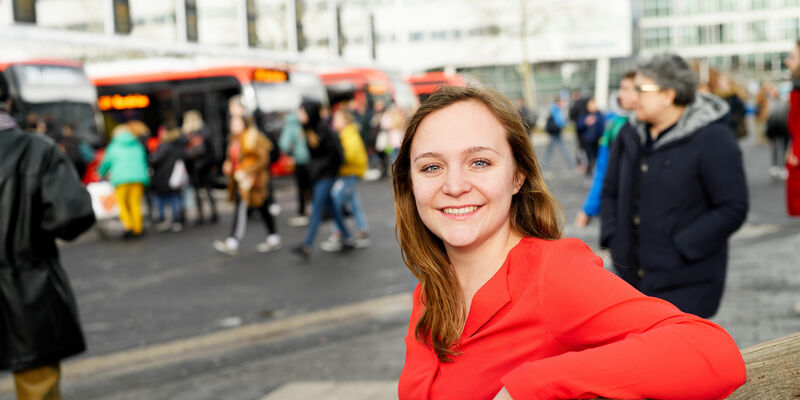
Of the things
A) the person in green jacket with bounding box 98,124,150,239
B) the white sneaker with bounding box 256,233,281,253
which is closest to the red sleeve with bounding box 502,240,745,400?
the white sneaker with bounding box 256,233,281,253

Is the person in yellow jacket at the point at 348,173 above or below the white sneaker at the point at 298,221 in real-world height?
above

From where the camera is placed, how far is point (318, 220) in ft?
34.7

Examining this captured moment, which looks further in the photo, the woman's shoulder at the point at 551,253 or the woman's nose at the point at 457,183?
the woman's nose at the point at 457,183

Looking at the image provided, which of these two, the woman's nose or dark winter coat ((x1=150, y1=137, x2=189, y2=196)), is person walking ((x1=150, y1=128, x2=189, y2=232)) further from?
the woman's nose

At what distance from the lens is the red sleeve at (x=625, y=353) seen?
1.28 meters

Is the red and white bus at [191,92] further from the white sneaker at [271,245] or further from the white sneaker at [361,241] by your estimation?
the white sneaker at [361,241]

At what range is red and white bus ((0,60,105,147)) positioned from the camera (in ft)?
62.4

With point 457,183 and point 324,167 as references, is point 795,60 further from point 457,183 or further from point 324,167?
point 324,167

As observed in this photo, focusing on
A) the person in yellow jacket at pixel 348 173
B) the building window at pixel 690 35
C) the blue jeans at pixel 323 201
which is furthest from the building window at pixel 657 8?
the blue jeans at pixel 323 201

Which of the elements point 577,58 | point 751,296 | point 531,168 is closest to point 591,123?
point 751,296

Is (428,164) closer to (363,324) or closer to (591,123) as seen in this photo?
(363,324)

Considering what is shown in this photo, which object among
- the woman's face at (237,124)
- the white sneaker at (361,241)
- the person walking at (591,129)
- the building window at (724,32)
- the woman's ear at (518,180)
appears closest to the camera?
Answer: the woman's ear at (518,180)

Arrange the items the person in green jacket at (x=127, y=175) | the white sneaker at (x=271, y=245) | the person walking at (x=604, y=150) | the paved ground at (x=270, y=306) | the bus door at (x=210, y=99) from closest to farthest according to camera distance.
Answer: the person walking at (x=604, y=150), the paved ground at (x=270, y=306), the white sneaker at (x=271, y=245), the person in green jacket at (x=127, y=175), the bus door at (x=210, y=99)

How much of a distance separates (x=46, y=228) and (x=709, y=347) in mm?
3408
